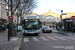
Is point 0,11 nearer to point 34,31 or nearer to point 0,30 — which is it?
point 0,30

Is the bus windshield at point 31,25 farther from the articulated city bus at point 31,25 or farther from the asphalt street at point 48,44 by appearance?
the asphalt street at point 48,44

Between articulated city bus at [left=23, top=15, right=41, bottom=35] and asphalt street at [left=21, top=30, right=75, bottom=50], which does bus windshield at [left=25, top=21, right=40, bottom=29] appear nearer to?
articulated city bus at [left=23, top=15, right=41, bottom=35]

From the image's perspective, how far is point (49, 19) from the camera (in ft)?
350

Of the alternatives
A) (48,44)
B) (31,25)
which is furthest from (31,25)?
(48,44)

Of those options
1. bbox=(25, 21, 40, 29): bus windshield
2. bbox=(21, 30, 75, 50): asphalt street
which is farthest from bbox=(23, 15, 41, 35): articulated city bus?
bbox=(21, 30, 75, 50): asphalt street

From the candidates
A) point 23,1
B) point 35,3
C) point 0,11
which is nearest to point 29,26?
point 23,1

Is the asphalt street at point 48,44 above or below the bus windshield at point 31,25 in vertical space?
below

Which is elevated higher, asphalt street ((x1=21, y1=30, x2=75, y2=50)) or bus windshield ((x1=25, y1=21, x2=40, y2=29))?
bus windshield ((x1=25, y1=21, x2=40, y2=29))

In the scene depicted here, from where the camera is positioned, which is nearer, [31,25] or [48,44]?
[48,44]

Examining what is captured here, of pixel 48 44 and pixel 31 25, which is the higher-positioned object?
pixel 31 25

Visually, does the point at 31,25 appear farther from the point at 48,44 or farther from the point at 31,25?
the point at 48,44

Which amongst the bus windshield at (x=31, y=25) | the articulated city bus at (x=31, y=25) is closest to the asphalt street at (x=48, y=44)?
the articulated city bus at (x=31, y=25)

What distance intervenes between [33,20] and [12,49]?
41.6ft

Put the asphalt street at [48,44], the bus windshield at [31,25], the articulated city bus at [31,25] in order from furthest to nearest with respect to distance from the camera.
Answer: the bus windshield at [31,25] → the articulated city bus at [31,25] → the asphalt street at [48,44]
